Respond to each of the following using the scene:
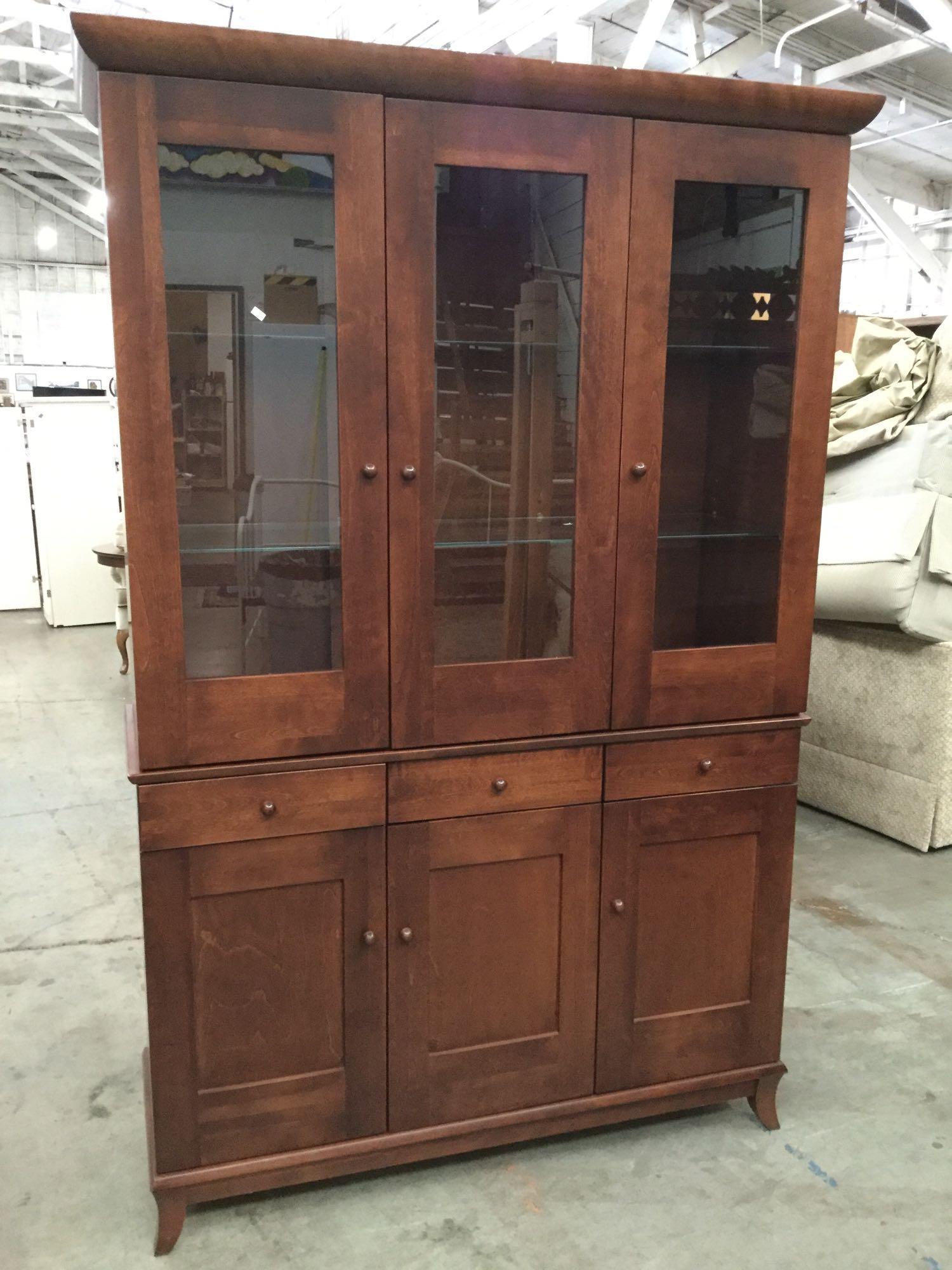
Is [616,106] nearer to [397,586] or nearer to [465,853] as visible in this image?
[397,586]

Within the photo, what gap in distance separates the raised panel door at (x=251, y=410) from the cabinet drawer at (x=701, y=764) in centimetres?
46

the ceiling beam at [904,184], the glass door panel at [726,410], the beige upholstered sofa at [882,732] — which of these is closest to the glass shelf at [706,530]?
the glass door panel at [726,410]

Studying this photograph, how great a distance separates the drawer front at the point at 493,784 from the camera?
1675 mm

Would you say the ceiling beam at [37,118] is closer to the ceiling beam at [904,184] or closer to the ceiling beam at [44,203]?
the ceiling beam at [44,203]

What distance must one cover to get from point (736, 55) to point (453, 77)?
4.47 meters

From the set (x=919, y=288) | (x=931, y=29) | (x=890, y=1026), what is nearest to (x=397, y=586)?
(x=890, y=1026)

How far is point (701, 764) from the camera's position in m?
1.82

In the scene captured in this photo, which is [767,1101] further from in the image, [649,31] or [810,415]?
[649,31]

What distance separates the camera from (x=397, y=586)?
160 cm

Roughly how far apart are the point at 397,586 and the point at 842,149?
104 centimetres

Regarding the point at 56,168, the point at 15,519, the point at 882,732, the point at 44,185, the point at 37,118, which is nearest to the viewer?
the point at 882,732

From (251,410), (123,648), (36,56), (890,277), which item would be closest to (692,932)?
(251,410)

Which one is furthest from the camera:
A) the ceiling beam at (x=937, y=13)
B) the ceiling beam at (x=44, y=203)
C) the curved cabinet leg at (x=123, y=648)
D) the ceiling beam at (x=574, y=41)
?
the ceiling beam at (x=44, y=203)

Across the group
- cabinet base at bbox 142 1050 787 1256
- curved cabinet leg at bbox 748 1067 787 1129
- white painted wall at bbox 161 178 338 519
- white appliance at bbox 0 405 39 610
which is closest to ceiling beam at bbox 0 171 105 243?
white appliance at bbox 0 405 39 610
